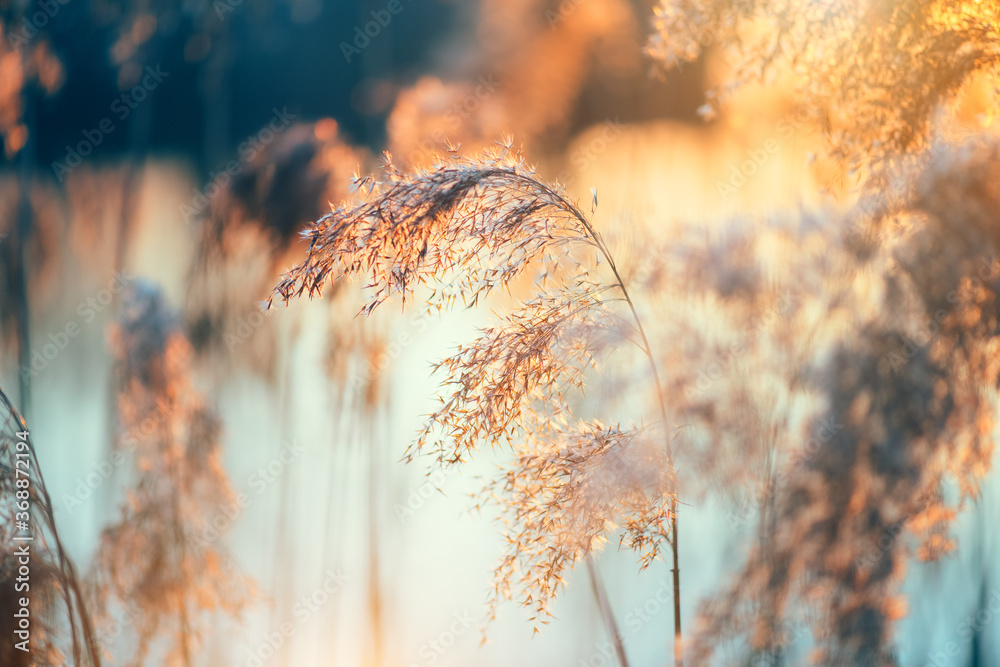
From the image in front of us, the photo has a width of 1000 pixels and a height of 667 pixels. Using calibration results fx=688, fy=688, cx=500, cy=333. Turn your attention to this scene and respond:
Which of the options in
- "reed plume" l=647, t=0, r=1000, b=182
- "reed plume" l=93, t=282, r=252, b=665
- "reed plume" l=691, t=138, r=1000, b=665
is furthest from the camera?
"reed plume" l=691, t=138, r=1000, b=665

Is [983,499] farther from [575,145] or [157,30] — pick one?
[157,30]

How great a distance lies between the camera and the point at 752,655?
4.15 meters

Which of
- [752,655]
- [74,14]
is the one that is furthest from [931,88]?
[74,14]

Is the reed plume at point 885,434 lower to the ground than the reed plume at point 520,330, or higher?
higher

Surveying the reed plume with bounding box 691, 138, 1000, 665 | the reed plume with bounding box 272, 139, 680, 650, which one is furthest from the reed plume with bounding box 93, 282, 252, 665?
the reed plume with bounding box 691, 138, 1000, 665

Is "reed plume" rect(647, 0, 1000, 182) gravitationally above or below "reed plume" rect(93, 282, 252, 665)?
above

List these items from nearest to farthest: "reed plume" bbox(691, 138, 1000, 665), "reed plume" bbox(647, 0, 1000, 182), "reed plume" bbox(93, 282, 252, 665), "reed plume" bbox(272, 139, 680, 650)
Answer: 1. "reed plume" bbox(272, 139, 680, 650)
2. "reed plume" bbox(647, 0, 1000, 182)
3. "reed plume" bbox(93, 282, 252, 665)
4. "reed plume" bbox(691, 138, 1000, 665)

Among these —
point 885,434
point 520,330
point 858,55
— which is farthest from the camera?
point 885,434

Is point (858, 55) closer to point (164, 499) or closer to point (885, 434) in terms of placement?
point (885, 434)

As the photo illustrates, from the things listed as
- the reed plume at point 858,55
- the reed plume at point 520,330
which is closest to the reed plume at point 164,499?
the reed plume at point 520,330

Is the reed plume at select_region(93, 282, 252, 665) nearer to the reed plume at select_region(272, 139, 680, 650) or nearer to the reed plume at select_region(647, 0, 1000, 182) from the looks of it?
the reed plume at select_region(272, 139, 680, 650)

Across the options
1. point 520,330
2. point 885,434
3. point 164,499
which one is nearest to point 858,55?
point 520,330

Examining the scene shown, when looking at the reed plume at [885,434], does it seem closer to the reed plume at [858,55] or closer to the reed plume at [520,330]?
the reed plume at [858,55]

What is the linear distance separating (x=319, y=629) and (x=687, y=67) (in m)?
4.46
